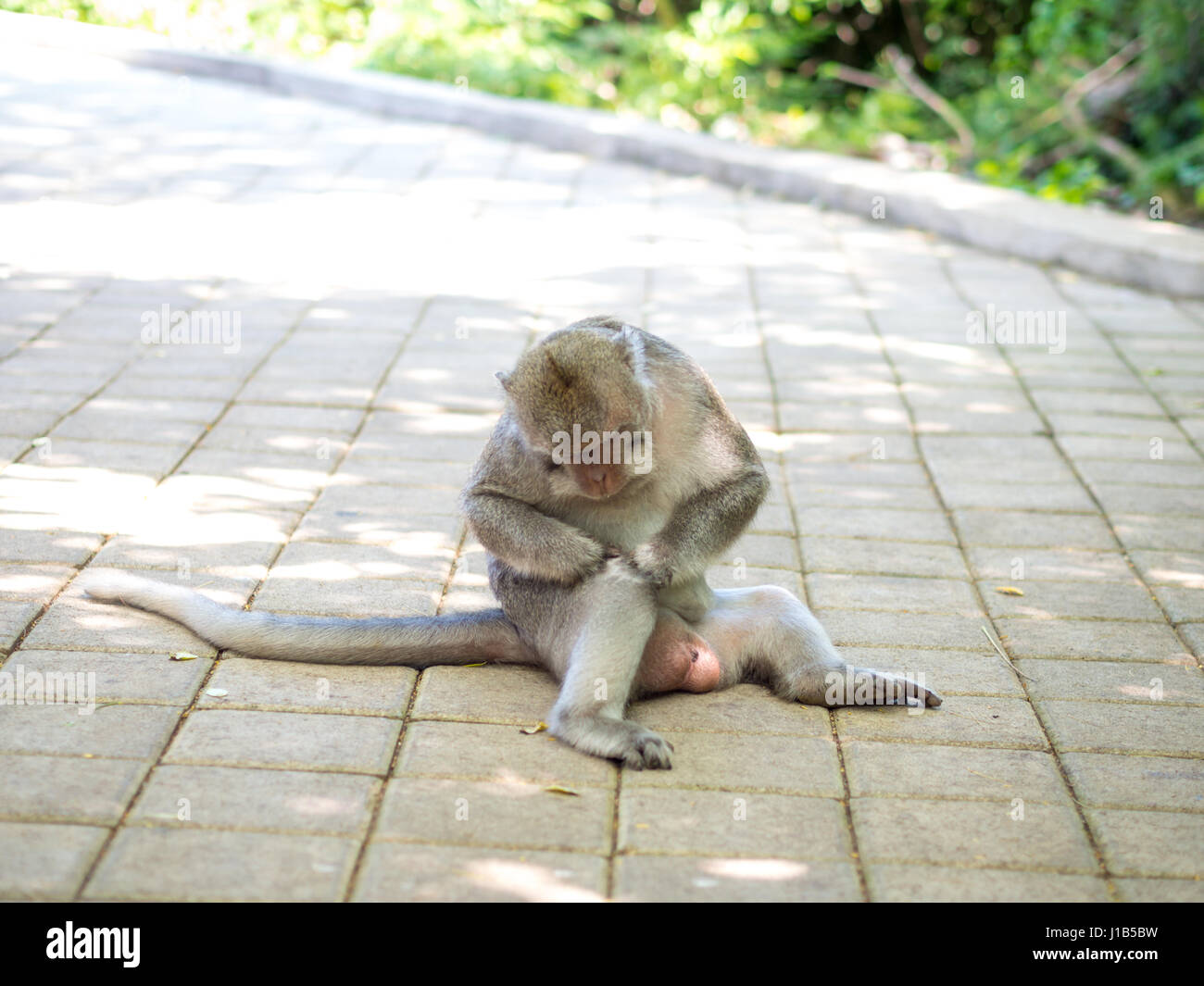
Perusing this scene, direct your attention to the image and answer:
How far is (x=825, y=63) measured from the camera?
52.2ft

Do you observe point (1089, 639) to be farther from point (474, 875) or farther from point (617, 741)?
point (474, 875)

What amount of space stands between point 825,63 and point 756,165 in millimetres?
6157

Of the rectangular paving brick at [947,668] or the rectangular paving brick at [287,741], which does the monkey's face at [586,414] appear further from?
the rectangular paving brick at [947,668]

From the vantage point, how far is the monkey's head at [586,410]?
3287 mm

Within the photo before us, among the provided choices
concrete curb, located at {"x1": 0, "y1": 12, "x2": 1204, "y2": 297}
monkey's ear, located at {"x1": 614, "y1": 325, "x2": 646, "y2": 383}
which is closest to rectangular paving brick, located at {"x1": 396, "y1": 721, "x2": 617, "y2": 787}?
monkey's ear, located at {"x1": 614, "y1": 325, "x2": 646, "y2": 383}

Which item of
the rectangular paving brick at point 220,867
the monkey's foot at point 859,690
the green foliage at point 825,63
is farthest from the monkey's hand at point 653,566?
the green foliage at point 825,63

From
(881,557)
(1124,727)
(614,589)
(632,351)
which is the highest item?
(632,351)

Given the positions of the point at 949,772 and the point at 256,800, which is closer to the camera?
the point at 256,800

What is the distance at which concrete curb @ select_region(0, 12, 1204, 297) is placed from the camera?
8570 mm

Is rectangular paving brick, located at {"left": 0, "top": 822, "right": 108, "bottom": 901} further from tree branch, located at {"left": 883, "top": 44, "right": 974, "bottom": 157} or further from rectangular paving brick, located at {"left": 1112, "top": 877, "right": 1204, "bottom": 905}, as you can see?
tree branch, located at {"left": 883, "top": 44, "right": 974, "bottom": 157}

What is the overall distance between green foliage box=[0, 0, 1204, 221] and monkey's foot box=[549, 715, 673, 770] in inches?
333

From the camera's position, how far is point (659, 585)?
363cm

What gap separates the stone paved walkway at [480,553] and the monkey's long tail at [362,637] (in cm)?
6

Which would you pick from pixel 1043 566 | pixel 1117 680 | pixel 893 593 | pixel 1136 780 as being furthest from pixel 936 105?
pixel 1136 780
